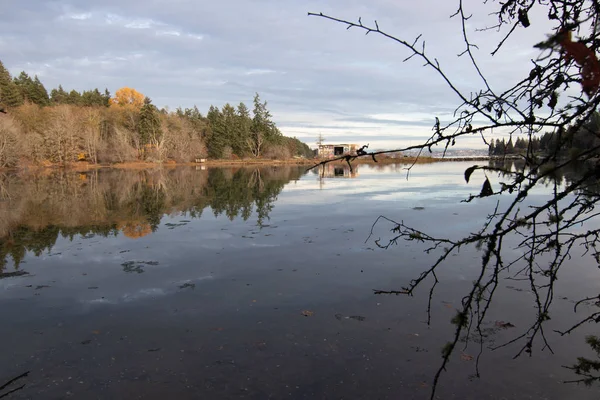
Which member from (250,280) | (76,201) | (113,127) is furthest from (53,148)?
(250,280)

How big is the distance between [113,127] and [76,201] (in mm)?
53622

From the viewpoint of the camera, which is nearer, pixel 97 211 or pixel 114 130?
pixel 97 211

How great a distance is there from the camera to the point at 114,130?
6756 centimetres

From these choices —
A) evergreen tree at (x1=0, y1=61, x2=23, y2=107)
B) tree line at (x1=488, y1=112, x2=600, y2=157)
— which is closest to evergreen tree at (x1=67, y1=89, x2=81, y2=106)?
evergreen tree at (x1=0, y1=61, x2=23, y2=107)

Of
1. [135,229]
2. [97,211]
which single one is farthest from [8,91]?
[135,229]

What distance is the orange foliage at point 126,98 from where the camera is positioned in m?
85.1

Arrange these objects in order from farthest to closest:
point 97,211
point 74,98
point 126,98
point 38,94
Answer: point 126,98 < point 74,98 < point 38,94 < point 97,211

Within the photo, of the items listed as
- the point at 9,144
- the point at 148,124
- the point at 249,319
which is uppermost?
the point at 148,124

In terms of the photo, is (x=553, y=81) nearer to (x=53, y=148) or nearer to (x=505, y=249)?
A: (x=505, y=249)

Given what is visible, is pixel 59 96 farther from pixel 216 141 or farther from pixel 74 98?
pixel 216 141

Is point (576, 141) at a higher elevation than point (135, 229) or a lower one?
higher

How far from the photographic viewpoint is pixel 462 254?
30.8 ft

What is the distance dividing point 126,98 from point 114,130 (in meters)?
21.5

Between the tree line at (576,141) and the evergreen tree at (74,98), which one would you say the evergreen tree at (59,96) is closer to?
the evergreen tree at (74,98)
